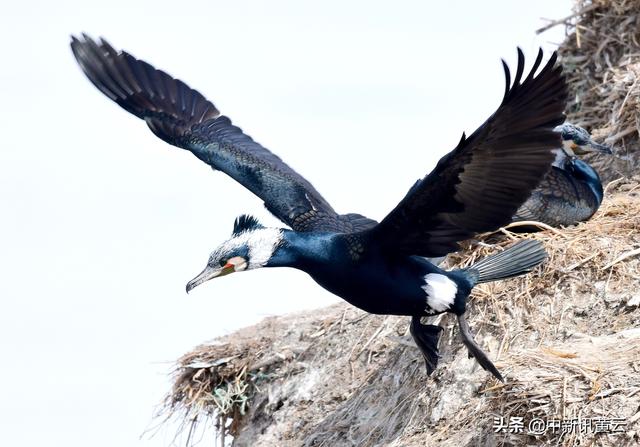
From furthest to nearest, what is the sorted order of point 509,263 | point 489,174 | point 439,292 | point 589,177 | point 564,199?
1. point 589,177
2. point 564,199
3. point 509,263
4. point 439,292
5. point 489,174

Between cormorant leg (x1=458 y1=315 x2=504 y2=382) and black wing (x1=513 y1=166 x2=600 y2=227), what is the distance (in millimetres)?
1228

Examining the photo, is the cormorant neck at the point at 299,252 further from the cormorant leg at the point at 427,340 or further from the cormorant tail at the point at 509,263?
the cormorant tail at the point at 509,263

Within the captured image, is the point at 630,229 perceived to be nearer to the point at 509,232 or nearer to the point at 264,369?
the point at 509,232

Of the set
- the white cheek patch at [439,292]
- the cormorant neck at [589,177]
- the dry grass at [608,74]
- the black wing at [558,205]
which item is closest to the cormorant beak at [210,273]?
the white cheek patch at [439,292]

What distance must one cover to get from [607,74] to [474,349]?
12.3ft

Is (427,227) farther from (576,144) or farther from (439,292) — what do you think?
(576,144)

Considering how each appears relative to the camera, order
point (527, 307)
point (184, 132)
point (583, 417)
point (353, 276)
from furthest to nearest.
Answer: point (184, 132)
point (527, 307)
point (353, 276)
point (583, 417)

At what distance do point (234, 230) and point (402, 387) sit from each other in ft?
4.94

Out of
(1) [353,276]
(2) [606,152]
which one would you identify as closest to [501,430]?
(1) [353,276]

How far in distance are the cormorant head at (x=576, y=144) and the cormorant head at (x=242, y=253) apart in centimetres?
271

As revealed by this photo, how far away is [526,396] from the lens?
5.69 metres

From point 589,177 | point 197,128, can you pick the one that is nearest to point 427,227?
point 589,177

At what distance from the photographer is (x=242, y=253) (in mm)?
6129

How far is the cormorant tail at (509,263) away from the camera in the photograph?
668 cm
